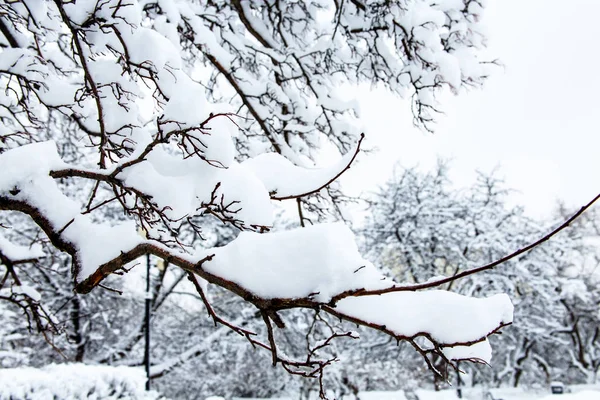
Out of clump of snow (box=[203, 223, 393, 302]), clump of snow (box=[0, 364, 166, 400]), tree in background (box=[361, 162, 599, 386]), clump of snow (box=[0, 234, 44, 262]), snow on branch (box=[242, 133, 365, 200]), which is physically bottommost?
clump of snow (box=[0, 364, 166, 400])

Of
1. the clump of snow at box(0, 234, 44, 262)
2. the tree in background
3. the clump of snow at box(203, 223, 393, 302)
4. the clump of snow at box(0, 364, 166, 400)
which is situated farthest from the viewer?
the tree in background

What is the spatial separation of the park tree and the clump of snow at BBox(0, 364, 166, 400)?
1.81m

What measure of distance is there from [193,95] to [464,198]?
704 inches

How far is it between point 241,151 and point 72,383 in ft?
10.4

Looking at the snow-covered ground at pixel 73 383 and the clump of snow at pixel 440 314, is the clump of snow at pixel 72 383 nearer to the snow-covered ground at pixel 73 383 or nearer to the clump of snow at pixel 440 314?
the snow-covered ground at pixel 73 383

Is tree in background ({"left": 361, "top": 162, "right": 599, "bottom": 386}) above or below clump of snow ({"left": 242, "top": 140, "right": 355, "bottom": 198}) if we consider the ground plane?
above

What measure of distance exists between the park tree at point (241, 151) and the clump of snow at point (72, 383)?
181cm

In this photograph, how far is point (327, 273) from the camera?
105cm

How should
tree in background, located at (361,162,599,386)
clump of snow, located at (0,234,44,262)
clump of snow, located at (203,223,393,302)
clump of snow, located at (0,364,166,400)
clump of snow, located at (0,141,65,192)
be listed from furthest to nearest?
tree in background, located at (361,162,599,386) < clump of snow, located at (0,364,166,400) < clump of snow, located at (0,234,44,262) < clump of snow, located at (0,141,65,192) < clump of snow, located at (203,223,393,302)

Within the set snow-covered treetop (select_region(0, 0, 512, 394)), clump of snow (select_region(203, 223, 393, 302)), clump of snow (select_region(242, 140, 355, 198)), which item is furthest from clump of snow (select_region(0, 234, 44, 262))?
clump of snow (select_region(203, 223, 393, 302))

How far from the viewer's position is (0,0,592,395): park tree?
42.8 inches

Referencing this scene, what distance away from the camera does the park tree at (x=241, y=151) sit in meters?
1.09

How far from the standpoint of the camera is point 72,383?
500cm

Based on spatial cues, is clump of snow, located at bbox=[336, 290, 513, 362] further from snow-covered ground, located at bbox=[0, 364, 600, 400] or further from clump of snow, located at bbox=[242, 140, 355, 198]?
snow-covered ground, located at bbox=[0, 364, 600, 400]
